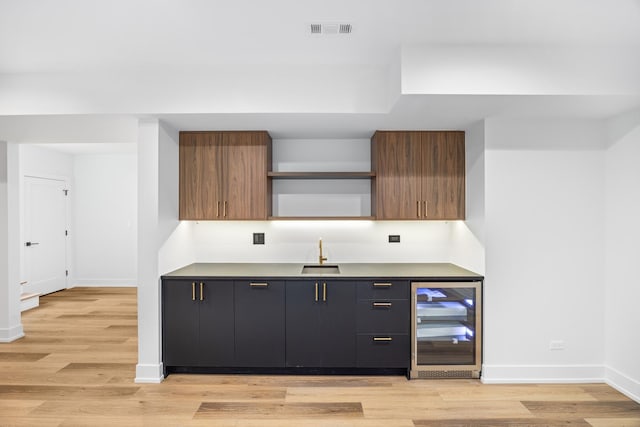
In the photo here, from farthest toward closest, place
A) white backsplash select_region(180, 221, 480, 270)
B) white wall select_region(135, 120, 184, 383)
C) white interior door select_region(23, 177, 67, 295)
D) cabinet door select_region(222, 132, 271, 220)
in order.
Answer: white interior door select_region(23, 177, 67, 295)
white backsplash select_region(180, 221, 480, 270)
cabinet door select_region(222, 132, 271, 220)
white wall select_region(135, 120, 184, 383)

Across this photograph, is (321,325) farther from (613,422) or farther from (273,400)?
(613,422)

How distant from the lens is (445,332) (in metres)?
3.43

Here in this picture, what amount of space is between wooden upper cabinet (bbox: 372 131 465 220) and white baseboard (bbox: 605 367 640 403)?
1736 mm

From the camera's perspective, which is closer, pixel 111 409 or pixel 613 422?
pixel 613 422

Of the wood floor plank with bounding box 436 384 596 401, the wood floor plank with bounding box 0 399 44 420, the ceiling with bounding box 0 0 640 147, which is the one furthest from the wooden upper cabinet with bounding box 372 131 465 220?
the wood floor plank with bounding box 0 399 44 420

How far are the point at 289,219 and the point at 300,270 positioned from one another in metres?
0.52

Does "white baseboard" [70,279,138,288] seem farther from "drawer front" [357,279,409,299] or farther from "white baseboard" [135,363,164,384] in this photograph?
"drawer front" [357,279,409,299]

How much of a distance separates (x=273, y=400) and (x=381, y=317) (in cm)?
111

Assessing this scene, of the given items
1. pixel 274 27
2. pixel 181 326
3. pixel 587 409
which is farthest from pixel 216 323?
pixel 587 409

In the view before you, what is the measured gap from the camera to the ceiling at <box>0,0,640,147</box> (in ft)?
7.31

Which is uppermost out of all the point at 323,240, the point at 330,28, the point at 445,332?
the point at 330,28

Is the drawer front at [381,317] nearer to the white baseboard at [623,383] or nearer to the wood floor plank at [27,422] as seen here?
the white baseboard at [623,383]

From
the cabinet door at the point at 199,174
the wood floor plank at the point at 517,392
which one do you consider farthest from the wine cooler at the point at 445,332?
the cabinet door at the point at 199,174

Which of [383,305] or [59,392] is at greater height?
[383,305]
